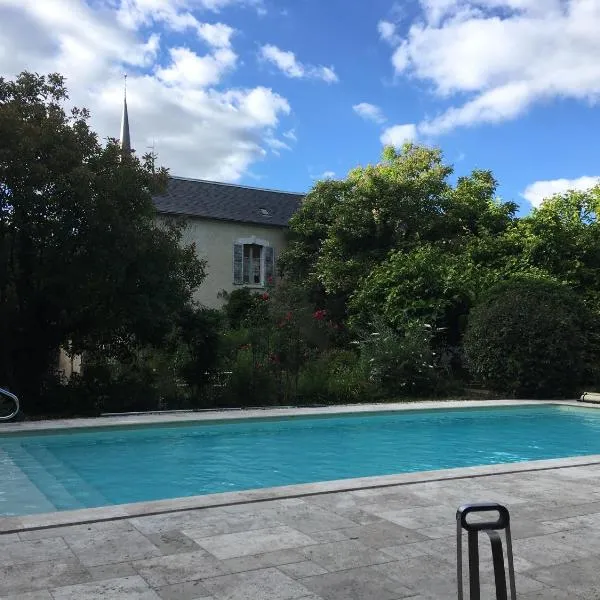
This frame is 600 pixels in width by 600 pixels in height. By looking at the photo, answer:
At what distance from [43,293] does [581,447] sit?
892cm

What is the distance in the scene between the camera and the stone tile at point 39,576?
3269mm

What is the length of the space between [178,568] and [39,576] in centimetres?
72

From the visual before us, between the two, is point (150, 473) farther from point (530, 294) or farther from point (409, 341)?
point (530, 294)

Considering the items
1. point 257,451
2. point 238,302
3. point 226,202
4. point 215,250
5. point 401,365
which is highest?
point 226,202

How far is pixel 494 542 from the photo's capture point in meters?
2.42

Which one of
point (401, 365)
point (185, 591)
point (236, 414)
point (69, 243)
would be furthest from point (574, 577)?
point (401, 365)

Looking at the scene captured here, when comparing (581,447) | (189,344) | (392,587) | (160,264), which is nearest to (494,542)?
(392,587)

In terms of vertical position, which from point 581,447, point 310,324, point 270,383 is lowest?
point 581,447

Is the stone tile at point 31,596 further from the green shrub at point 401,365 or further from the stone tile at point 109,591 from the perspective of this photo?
the green shrub at point 401,365

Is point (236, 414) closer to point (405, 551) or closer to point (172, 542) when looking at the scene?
point (172, 542)

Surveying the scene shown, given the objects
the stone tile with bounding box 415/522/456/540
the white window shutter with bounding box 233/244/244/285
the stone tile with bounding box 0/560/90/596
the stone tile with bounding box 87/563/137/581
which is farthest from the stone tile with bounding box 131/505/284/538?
the white window shutter with bounding box 233/244/244/285

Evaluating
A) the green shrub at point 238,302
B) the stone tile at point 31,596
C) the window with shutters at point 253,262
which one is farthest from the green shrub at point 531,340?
the stone tile at point 31,596

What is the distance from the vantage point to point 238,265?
72.6 ft

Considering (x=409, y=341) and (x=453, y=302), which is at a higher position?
(x=453, y=302)
